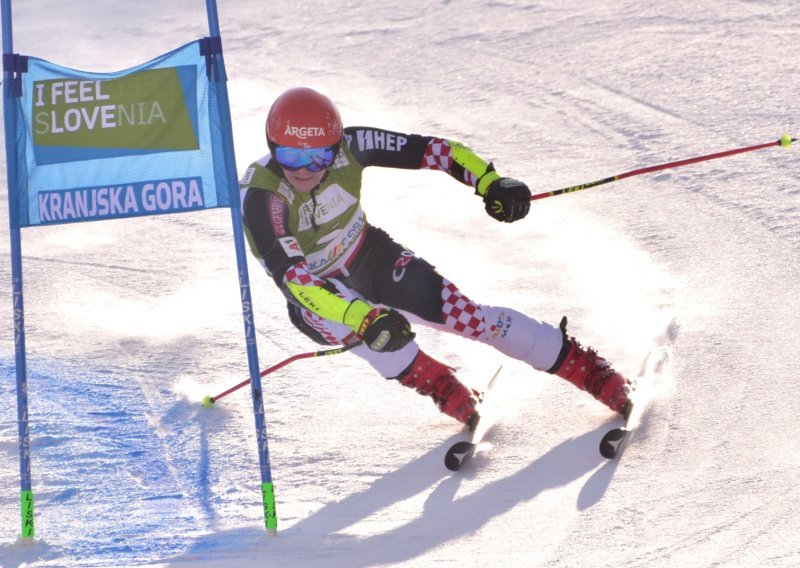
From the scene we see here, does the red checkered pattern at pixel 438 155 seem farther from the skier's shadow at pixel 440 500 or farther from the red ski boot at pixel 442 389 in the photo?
the skier's shadow at pixel 440 500

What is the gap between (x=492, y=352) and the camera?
745cm

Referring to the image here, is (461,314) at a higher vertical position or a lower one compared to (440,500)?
higher

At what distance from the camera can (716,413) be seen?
6156 millimetres

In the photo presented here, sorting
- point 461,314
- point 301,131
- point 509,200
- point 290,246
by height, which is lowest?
point 461,314

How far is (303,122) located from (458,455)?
173cm

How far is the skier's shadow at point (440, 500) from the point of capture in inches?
208

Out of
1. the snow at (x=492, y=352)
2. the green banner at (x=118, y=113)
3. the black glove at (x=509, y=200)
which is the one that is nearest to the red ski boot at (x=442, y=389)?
the snow at (x=492, y=352)

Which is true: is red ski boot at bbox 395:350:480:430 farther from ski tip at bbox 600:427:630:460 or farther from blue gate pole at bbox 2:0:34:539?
blue gate pole at bbox 2:0:34:539

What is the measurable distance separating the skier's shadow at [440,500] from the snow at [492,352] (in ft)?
0.05

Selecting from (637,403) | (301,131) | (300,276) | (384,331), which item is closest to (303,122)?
(301,131)

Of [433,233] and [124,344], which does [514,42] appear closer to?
[433,233]

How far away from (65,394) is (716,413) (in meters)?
3.56

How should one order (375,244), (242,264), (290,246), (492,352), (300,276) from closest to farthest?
(242,264)
(300,276)
(290,246)
(375,244)
(492,352)

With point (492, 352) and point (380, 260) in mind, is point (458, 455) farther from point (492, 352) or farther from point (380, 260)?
point (492, 352)
